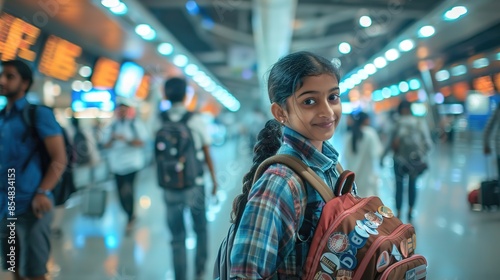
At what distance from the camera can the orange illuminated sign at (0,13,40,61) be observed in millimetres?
1899

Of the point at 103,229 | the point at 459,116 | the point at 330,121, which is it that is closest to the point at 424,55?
the point at 459,116

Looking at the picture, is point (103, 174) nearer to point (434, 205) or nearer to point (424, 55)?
point (424, 55)

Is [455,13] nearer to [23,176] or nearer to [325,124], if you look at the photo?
[325,124]

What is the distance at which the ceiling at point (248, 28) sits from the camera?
8.80 ft

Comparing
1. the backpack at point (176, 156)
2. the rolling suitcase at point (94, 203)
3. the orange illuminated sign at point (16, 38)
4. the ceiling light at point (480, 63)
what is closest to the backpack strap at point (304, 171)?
the orange illuminated sign at point (16, 38)

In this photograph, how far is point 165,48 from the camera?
8.59 ft

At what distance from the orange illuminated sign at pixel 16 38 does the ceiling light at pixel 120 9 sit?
44 centimetres

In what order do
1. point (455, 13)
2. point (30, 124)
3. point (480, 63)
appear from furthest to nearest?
point (480, 63), point (455, 13), point (30, 124)

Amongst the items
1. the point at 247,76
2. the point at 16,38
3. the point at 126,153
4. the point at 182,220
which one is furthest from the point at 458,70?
the point at 16,38

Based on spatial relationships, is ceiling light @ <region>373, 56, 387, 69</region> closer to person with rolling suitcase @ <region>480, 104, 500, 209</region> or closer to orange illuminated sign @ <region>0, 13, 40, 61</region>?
person with rolling suitcase @ <region>480, 104, 500, 209</region>

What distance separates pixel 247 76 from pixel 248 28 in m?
0.46

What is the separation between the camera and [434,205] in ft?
12.7

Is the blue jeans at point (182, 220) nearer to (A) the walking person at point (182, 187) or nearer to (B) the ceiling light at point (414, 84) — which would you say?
(A) the walking person at point (182, 187)

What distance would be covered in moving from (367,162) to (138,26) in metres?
1.84
